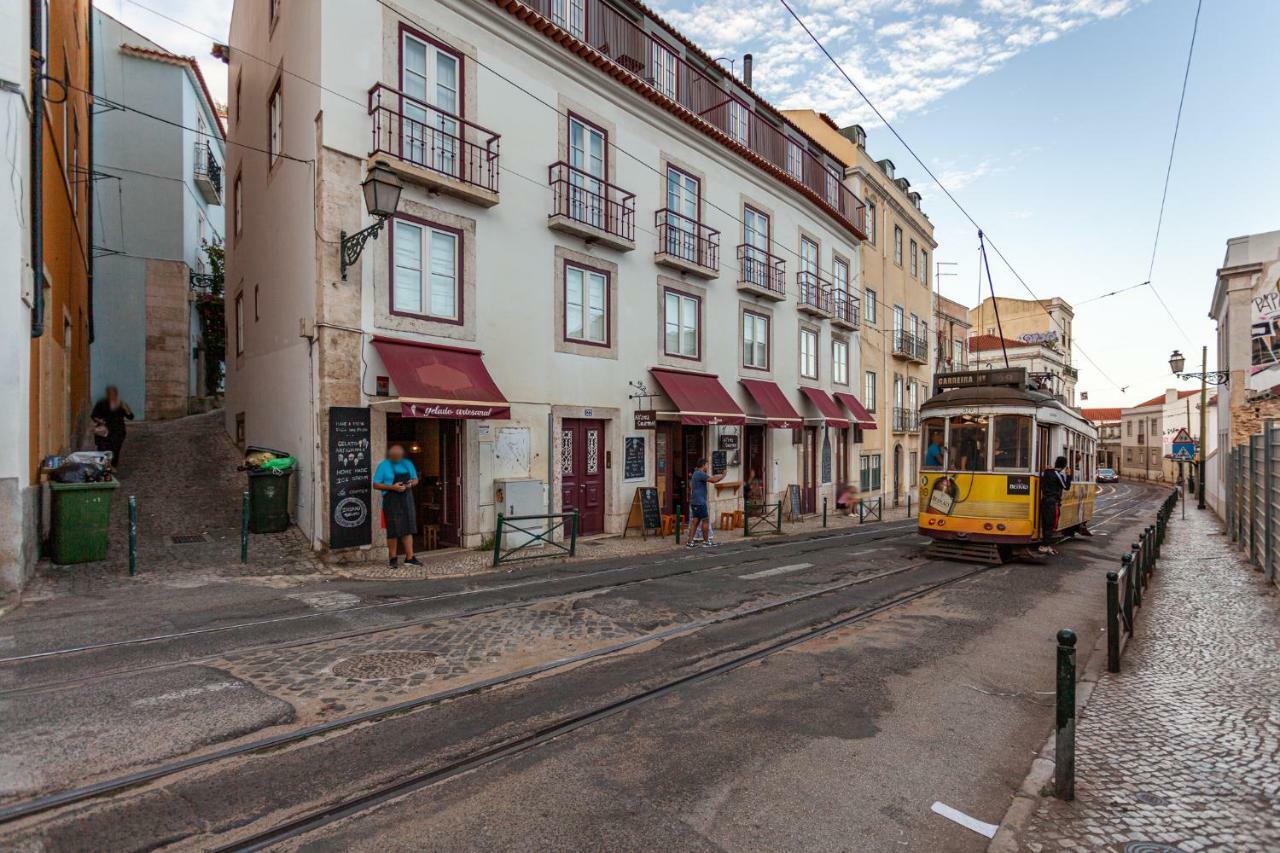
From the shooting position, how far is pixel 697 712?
16.2 feet

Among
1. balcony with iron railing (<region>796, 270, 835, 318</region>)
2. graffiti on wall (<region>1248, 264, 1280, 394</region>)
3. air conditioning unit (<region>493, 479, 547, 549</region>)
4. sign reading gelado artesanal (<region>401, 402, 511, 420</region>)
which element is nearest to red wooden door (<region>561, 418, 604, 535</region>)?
air conditioning unit (<region>493, 479, 547, 549</region>)

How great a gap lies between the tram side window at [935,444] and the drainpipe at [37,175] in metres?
13.5

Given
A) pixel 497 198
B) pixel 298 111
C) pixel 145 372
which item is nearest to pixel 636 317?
pixel 497 198

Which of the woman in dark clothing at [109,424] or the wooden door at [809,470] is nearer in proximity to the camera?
the woman in dark clothing at [109,424]

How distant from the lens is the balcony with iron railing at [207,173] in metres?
23.3

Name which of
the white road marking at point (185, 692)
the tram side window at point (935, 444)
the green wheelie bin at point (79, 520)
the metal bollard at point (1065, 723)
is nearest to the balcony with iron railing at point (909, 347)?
the tram side window at point (935, 444)

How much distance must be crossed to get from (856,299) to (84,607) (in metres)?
24.2

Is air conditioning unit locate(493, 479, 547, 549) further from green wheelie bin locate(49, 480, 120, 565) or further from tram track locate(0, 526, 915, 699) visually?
green wheelie bin locate(49, 480, 120, 565)

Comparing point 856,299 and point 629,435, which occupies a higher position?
point 856,299

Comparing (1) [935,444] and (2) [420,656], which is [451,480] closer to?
(2) [420,656]

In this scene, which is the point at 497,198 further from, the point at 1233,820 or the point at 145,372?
the point at 145,372

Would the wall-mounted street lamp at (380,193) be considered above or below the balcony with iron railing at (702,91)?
below

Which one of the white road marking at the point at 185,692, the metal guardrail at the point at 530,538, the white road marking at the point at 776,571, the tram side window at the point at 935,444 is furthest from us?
the tram side window at the point at 935,444

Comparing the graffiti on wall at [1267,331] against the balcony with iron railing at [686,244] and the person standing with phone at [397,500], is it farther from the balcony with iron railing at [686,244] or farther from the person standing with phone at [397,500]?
the person standing with phone at [397,500]
